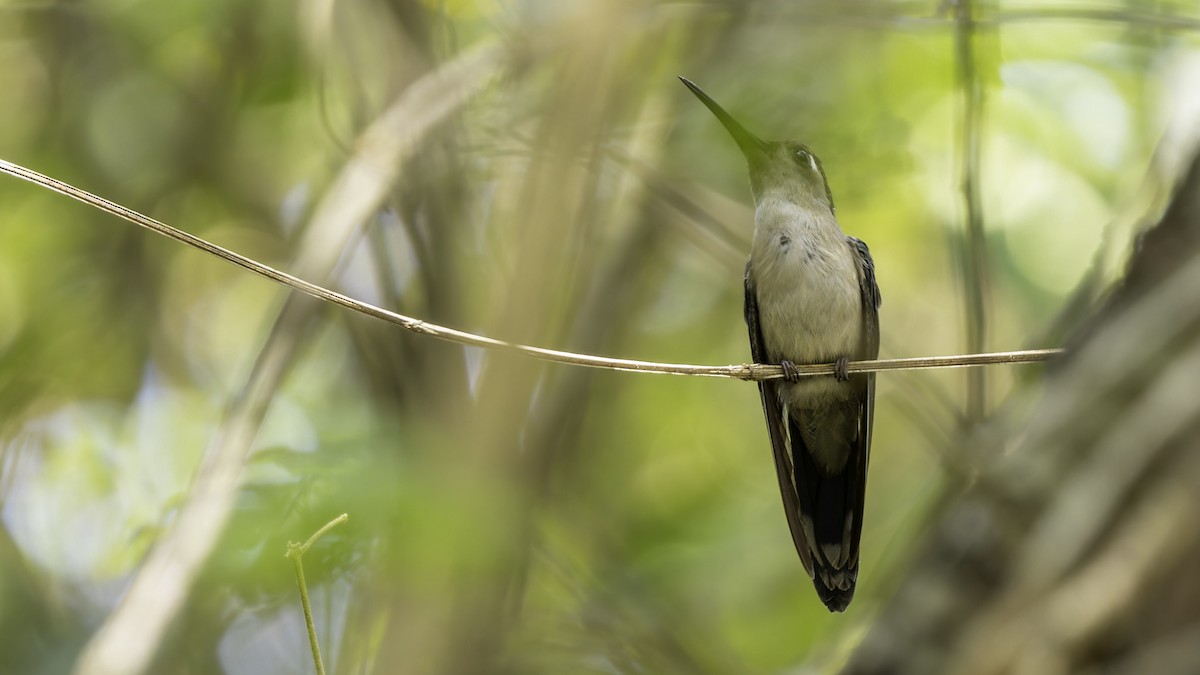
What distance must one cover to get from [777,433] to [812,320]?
645mm

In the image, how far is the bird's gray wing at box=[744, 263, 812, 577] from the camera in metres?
3.86

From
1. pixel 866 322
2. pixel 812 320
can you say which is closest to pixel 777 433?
pixel 812 320

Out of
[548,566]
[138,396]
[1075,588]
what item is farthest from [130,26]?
[1075,588]

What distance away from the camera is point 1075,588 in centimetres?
245

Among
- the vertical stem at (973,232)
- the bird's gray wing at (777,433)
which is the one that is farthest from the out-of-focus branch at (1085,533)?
the bird's gray wing at (777,433)

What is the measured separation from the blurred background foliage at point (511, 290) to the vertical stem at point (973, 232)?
142 millimetres

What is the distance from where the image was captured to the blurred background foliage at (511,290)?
3504 millimetres

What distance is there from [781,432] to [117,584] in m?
2.99

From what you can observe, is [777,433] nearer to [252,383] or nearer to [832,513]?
[832,513]

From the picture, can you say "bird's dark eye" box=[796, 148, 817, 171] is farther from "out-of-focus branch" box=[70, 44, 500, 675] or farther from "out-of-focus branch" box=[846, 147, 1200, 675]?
"out-of-focus branch" box=[846, 147, 1200, 675]

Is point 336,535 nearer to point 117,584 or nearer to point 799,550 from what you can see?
point 799,550

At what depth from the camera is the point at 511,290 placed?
11.0 ft

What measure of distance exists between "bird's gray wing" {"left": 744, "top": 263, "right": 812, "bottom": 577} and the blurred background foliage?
20.6 inches

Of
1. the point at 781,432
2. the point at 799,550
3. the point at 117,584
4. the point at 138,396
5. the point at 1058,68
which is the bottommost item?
the point at 117,584
